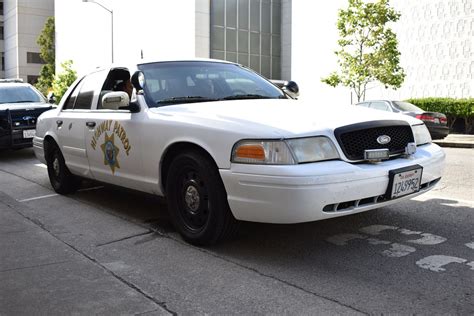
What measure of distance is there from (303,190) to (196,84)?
76.8 inches

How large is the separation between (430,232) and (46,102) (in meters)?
9.71

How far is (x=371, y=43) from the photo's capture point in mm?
22312

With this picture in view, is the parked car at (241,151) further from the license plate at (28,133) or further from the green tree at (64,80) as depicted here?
the green tree at (64,80)

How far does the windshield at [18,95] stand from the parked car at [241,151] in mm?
6950

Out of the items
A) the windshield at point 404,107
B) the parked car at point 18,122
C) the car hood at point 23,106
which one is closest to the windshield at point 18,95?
the parked car at point 18,122

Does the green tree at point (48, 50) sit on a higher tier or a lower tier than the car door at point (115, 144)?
higher

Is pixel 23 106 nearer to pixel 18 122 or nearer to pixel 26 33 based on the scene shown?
pixel 18 122

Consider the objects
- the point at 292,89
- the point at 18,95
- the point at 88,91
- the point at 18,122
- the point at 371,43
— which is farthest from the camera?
the point at 371,43

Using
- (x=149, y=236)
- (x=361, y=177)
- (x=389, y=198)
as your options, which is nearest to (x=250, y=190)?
(x=361, y=177)

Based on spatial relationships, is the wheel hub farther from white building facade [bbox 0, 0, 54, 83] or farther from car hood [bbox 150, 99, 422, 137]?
white building facade [bbox 0, 0, 54, 83]

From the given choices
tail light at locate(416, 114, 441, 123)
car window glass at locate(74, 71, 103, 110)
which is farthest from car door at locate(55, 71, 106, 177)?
tail light at locate(416, 114, 441, 123)

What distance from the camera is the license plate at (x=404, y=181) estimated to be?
3938 millimetres

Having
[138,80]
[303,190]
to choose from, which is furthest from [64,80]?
[303,190]

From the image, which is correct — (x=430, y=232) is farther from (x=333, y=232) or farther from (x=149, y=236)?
(x=149, y=236)
